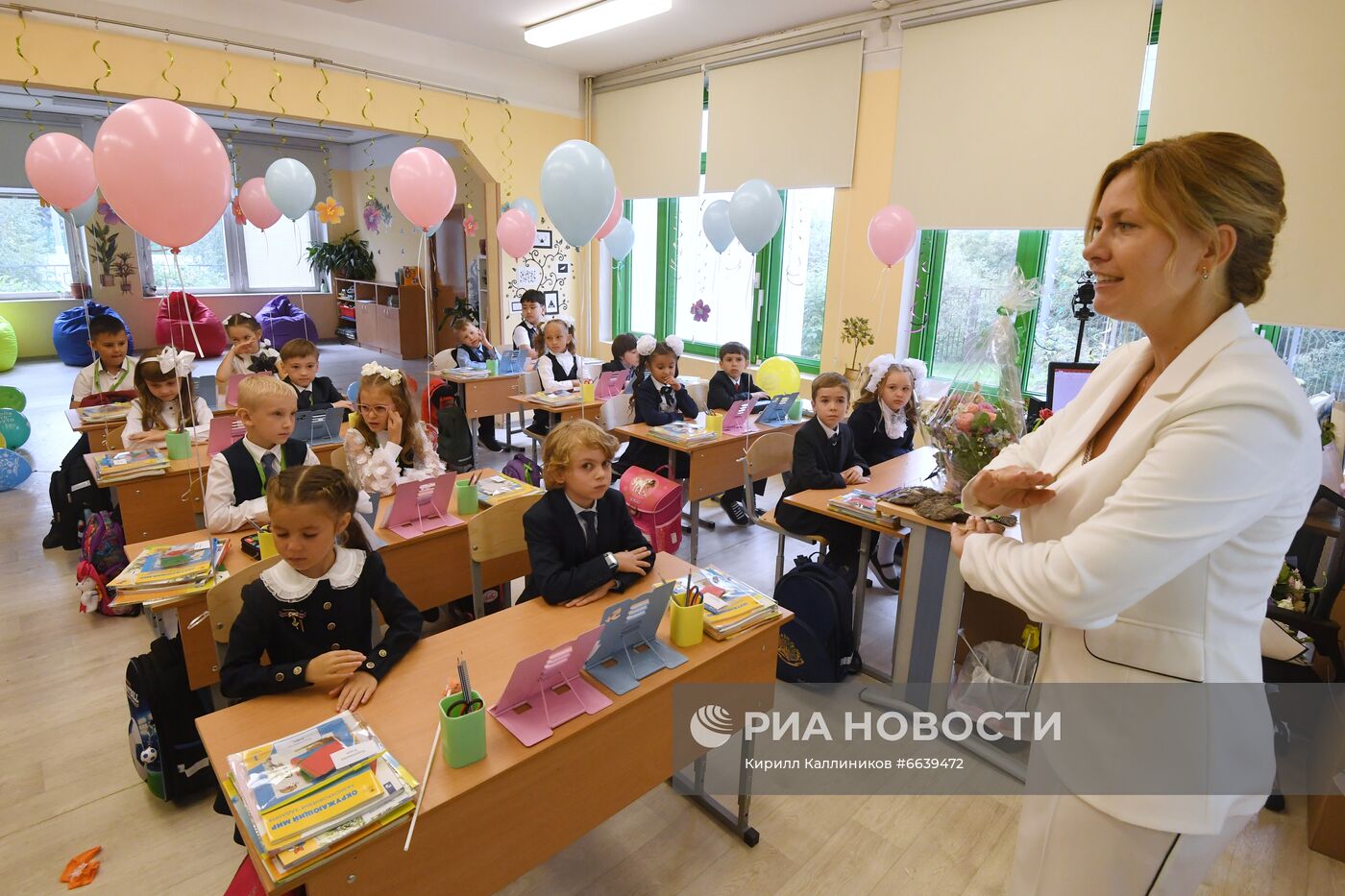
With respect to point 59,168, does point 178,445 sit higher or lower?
lower

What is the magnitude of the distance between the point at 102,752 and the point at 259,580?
1.38 meters

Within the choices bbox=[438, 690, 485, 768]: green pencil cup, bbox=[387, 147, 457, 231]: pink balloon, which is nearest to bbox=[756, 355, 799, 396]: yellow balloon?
bbox=[387, 147, 457, 231]: pink balloon

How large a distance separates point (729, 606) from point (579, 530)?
52 cm

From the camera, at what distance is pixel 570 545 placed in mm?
2100

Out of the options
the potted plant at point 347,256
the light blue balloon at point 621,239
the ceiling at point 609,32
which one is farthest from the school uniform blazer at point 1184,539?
the potted plant at point 347,256

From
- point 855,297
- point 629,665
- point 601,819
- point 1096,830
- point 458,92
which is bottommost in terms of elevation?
point 601,819

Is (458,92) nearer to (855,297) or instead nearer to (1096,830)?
(855,297)

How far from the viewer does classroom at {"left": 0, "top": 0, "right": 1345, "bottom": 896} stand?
0.94m

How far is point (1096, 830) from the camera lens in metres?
0.99

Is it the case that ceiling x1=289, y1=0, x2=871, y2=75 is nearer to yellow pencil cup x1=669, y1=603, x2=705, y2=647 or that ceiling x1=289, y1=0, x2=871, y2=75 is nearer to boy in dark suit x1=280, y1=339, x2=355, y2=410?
boy in dark suit x1=280, y1=339, x2=355, y2=410

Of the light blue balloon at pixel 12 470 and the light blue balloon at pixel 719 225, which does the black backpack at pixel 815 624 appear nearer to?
the light blue balloon at pixel 719 225

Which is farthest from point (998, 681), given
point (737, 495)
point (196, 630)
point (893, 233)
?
point (893, 233)

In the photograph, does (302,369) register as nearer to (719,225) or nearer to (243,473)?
(243,473)

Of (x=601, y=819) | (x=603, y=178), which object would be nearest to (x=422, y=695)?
(x=601, y=819)
